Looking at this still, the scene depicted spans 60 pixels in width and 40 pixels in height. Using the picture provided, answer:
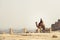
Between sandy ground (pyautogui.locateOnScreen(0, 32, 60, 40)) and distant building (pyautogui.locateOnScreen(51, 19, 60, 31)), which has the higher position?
distant building (pyautogui.locateOnScreen(51, 19, 60, 31))

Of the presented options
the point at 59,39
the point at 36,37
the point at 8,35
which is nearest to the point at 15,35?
the point at 8,35

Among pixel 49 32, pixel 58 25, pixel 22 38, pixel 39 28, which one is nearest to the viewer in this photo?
pixel 22 38

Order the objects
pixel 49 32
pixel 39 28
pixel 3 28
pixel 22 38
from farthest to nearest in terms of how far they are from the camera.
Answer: pixel 3 28 < pixel 39 28 < pixel 49 32 < pixel 22 38

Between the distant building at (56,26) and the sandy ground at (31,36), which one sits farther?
the distant building at (56,26)

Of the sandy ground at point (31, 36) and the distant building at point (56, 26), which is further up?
the distant building at point (56, 26)

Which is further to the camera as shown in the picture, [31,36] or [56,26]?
[56,26]

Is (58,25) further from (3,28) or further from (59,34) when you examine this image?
(3,28)

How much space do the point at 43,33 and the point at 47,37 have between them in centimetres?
14

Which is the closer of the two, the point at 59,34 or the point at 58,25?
the point at 59,34

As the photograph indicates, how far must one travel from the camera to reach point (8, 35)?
3213 mm

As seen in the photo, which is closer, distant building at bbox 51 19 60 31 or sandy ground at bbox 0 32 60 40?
sandy ground at bbox 0 32 60 40

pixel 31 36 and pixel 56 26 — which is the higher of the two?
pixel 56 26

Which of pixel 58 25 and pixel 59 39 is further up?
pixel 58 25

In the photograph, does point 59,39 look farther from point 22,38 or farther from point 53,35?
point 22,38
